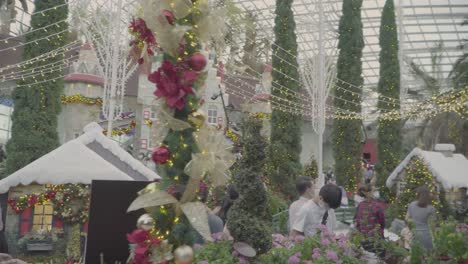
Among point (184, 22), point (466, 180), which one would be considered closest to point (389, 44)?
point (466, 180)

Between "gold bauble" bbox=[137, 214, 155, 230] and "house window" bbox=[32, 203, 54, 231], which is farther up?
"gold bauble" bbox=[137, 214, 155, 230]

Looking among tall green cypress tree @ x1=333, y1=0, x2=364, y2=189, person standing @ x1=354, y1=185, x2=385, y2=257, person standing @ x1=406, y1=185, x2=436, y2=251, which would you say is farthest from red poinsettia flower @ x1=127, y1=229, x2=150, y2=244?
tall green cypress tree @ x1=333, y1=0, x2=364, y2=189

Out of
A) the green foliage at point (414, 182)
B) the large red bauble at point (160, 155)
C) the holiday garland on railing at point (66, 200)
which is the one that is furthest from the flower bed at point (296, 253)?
the green foliage at point (414, 182)

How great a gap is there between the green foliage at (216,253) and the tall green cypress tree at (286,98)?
13766mm

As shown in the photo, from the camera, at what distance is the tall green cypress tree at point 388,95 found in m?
20.7

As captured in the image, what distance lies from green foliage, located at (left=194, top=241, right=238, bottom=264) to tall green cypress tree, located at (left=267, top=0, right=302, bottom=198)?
13.8 m

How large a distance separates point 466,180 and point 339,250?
37.4ft

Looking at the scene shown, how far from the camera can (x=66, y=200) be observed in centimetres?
898

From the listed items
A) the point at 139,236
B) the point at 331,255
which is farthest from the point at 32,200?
the point at 139,236

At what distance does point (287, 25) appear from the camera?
19.7 meters

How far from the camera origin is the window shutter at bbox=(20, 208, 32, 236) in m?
9.25

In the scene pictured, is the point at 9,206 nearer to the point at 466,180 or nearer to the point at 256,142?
the point at 256,142

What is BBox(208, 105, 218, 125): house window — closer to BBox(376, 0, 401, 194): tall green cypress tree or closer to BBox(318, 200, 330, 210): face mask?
BBox(376, 0, 401, 194): tall green cypress tree

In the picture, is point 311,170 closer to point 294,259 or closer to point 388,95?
point 388,95
